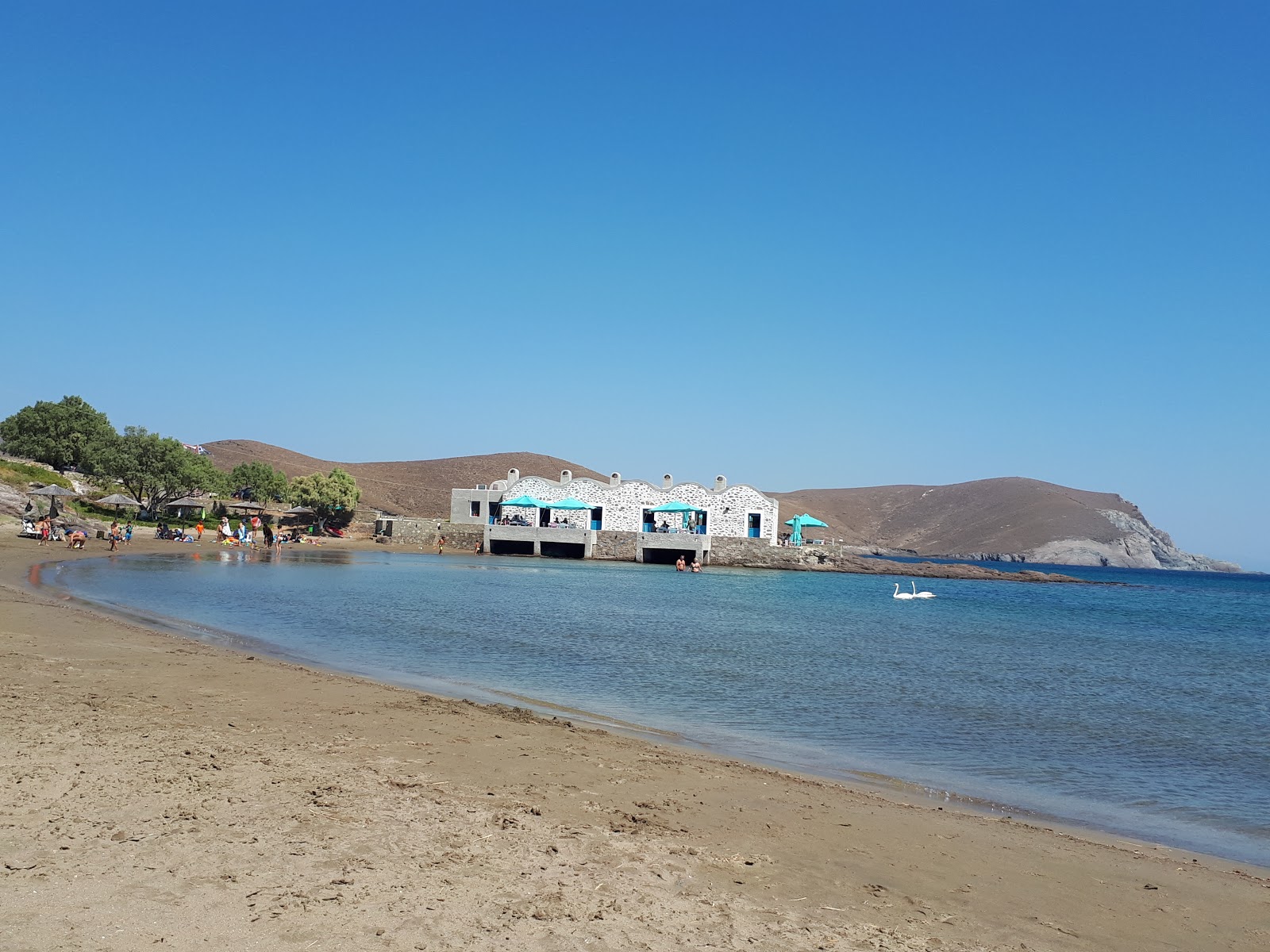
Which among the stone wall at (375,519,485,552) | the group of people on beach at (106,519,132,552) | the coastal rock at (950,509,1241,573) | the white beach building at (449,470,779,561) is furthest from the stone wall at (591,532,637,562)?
the coastal rock at (950,509,1241,573)

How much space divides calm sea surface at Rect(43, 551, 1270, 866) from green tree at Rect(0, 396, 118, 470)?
27978 mm

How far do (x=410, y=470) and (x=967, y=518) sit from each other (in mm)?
115668

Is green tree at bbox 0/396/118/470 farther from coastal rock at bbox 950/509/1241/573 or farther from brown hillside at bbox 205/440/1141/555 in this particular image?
coastal rock at bbox 950/509/1241/573

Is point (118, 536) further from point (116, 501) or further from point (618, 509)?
point (618, 509)

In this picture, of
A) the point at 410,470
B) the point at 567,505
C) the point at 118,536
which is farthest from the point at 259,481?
the point at 410,470

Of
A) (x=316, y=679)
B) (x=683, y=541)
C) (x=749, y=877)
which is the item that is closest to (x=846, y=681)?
(x=316, y=679)

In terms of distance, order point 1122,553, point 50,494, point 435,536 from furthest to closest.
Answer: point 1122,553
point 435,536
point 50,494

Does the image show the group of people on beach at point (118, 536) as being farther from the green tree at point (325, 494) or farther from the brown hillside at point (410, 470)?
the brown hillside at point (410, 470)

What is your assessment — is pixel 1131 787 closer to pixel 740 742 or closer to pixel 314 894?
pixel 740 742

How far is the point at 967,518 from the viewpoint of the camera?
195000 millimetres

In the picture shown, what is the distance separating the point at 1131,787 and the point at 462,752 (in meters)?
6.92

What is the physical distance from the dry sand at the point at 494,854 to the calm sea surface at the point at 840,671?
1950mm

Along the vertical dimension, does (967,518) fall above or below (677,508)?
above

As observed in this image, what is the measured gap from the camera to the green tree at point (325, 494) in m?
68.3
